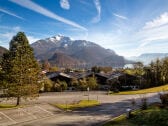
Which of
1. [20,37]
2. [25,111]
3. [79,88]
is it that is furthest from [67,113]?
[79,88]

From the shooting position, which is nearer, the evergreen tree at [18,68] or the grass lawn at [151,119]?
A: the grass lawn at [151,119]

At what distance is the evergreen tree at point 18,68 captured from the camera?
4266cm

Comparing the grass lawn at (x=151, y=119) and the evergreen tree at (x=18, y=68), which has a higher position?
the evergreen tree at (x=18, y=68)

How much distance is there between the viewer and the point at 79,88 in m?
A: 82.8

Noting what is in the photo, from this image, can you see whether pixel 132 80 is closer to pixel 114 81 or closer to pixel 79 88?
pixel 114 81

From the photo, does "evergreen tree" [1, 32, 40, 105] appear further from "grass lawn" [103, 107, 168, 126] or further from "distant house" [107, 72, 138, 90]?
"distant house" [107, 72, 138, 90]

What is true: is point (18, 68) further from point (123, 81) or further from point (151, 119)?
point (123, 81)

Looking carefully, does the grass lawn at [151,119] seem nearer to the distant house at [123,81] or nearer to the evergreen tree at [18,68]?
the evergreen tree at [18,68]

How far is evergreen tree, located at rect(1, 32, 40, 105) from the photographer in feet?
140

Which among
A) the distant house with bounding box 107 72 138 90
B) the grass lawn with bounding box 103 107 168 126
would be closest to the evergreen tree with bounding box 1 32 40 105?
the grass lawn with bounding box 103 107 168 126

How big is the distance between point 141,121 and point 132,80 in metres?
63.0

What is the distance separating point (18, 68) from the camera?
4312 centimetres

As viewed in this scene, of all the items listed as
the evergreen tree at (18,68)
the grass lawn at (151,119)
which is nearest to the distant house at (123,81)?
the evergreen tree at (18,68)

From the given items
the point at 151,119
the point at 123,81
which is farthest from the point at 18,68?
the point at 123,81
